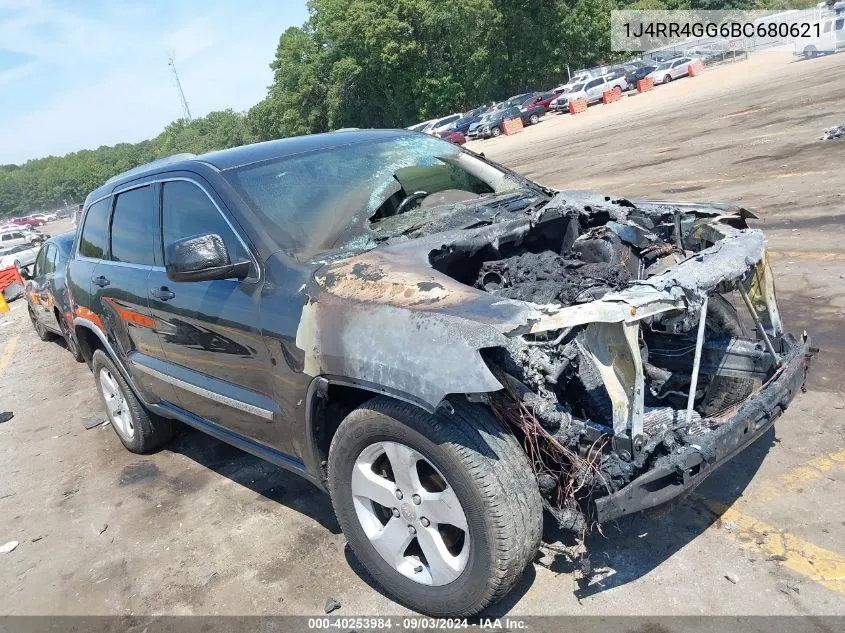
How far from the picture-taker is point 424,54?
52938 mm

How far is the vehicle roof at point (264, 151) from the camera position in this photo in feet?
12.2

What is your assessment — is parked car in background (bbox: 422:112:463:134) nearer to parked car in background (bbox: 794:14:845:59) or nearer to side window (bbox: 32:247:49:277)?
parked car in background (bbox: 794:14:845:59)

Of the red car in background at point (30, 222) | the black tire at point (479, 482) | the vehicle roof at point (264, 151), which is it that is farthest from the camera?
the red car in background at point (30, 222)

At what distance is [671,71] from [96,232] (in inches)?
1559

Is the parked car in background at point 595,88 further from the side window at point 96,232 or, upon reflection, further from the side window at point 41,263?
the side window at point 96,232

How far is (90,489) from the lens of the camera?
4.74m

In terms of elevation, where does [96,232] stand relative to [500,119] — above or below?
above

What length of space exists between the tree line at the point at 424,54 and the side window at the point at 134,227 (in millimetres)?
51087

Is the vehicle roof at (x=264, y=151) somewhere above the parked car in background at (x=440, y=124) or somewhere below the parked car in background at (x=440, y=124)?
above

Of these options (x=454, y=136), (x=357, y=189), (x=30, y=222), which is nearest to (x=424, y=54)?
(x=454, y=136)

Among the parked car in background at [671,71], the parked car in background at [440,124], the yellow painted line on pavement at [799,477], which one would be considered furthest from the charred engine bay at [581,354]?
the parked car in background at [671,71]

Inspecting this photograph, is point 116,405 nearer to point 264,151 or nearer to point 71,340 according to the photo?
point 71,340

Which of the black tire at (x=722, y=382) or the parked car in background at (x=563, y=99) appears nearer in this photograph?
the black tire at (x=722, y=382)

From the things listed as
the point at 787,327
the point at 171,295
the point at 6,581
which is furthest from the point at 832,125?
the point at 6,581
